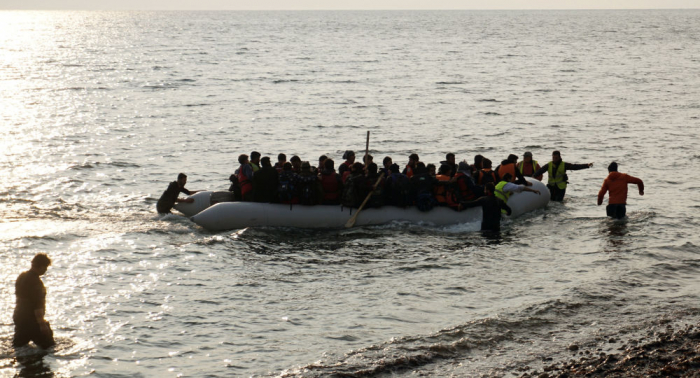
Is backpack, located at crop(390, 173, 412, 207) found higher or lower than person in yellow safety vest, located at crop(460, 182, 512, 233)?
higher

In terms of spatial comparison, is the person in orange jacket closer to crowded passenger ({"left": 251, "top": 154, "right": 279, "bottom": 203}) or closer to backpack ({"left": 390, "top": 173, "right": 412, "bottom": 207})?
backpack ({"left": 390, "top": 173, "right": 412, "bottom": 207})

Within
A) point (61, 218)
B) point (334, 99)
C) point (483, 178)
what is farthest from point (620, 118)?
point (61, 218)

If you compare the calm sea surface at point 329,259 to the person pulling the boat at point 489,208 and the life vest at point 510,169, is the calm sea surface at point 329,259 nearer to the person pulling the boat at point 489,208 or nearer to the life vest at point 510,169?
the person pulling the boat at point 489,208

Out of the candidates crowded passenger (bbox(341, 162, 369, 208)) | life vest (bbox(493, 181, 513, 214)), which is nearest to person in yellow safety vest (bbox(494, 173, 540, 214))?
life vest (bbox(493, 181, 513, 214))

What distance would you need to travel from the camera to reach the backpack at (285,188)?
51.2 feet

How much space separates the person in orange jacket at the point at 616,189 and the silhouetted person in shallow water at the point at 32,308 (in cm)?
1126

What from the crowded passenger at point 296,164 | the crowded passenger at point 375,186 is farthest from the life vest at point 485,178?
the crowded passenger at point 296,164

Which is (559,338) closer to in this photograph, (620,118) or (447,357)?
(447,357)

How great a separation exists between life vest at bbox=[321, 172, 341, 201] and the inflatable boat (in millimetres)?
236

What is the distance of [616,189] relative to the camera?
54.0ft

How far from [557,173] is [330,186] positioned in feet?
19.0

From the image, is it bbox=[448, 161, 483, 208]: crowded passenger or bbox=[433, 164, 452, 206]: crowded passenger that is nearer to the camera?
bbox=[448, 161, 483, 208]: crowded passenger

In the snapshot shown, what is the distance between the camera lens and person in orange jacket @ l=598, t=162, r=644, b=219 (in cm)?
1627

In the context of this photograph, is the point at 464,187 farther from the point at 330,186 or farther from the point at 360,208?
the point at 330,186
